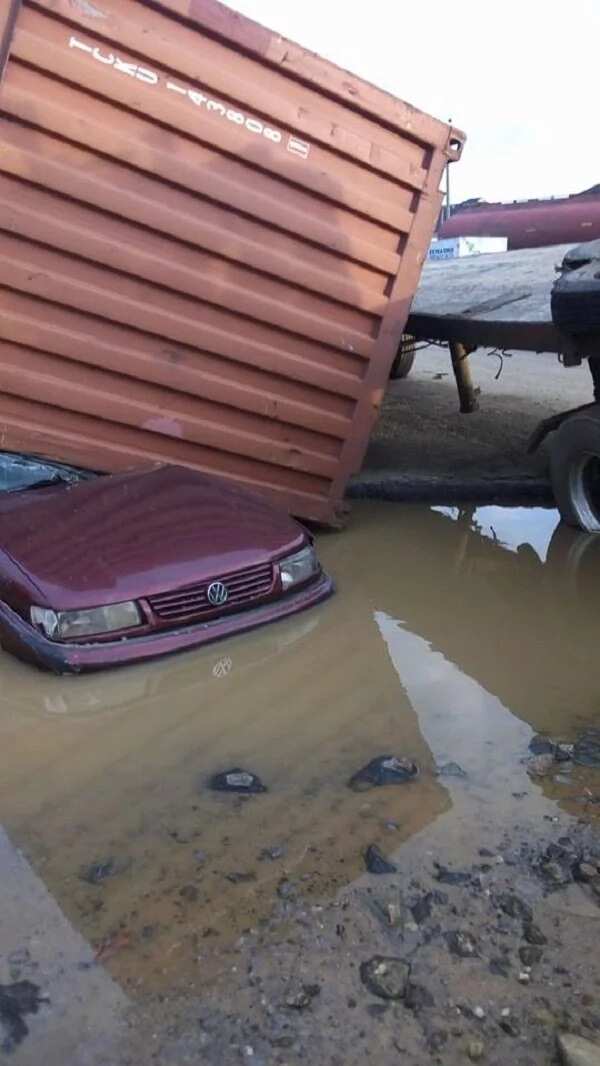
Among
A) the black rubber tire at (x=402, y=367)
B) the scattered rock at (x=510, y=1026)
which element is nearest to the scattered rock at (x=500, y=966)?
the scattered rock at (x=510, y=1026)

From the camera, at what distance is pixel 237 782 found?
3.15 meters

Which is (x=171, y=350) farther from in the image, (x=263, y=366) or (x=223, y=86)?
(x=223, y=86)

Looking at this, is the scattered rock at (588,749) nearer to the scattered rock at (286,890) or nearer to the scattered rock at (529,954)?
the scattered rock at (529,954)

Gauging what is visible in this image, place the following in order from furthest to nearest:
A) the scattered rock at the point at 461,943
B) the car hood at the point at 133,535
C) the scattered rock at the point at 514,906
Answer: the car hood at the point at 133,535
the scattered rock at the point at 514,906
the scattered rock at the point at 461,943

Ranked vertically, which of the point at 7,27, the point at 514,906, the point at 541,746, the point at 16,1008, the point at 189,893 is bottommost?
the point at 16,1008

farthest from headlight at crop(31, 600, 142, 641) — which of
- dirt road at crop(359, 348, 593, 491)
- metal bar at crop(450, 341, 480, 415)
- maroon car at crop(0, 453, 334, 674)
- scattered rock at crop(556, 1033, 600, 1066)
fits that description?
metal bar at crop(450, 341, 480, 415)

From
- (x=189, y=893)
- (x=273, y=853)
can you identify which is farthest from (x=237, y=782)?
(x=189, y=893)

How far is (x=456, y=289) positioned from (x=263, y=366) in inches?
120

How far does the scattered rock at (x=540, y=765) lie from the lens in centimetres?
316

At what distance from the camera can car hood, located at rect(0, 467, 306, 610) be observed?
3840mm

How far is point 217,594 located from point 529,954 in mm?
2074

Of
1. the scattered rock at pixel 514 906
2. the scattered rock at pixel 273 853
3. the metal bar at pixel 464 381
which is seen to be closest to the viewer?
the scattered rock at pixel 514 906

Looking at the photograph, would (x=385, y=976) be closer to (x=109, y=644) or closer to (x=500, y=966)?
(x=500, y=966)

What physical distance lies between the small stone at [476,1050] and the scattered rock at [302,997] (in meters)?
0.37
